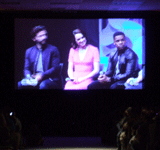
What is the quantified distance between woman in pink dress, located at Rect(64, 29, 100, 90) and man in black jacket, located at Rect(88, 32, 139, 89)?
313 mm

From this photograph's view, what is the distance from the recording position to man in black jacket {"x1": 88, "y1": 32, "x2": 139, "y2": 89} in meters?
13.7

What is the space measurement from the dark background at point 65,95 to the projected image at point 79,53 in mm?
67

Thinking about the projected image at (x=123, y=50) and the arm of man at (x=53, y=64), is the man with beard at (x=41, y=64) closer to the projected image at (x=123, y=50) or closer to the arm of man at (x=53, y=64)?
the arm of man at (x=53, y=64)

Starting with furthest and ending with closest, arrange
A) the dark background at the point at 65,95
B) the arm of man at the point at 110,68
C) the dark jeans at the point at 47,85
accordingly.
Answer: the dark background at the point at 65,95 → the arm of man at the point at 110,68 → the dark jeans at the point at 47,85

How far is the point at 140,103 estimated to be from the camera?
14.2 meters

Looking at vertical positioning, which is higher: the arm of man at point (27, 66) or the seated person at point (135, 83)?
the arm of man at point (27, 66)

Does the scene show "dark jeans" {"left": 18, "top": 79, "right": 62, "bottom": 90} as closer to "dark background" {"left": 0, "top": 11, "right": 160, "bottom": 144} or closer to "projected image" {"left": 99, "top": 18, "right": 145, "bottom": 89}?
"dark background" {"left": 0, "top": 11, "right": 160, "bottom": 144}

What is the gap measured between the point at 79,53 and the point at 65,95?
1511mm

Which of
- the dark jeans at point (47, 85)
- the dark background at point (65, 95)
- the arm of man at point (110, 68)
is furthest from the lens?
the dark background at point (65, 95)

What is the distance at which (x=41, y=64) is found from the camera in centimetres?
1391

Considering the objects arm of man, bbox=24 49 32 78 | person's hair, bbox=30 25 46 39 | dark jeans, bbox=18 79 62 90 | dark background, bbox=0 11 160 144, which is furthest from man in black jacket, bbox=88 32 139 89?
person's hair, bbox=30 25 46 39

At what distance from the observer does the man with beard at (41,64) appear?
539 inches

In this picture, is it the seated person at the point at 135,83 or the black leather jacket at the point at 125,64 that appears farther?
the black leather jacket at the point at 125,64

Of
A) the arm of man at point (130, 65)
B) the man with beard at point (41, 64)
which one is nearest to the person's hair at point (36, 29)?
the man with beard at point (41, 64)
